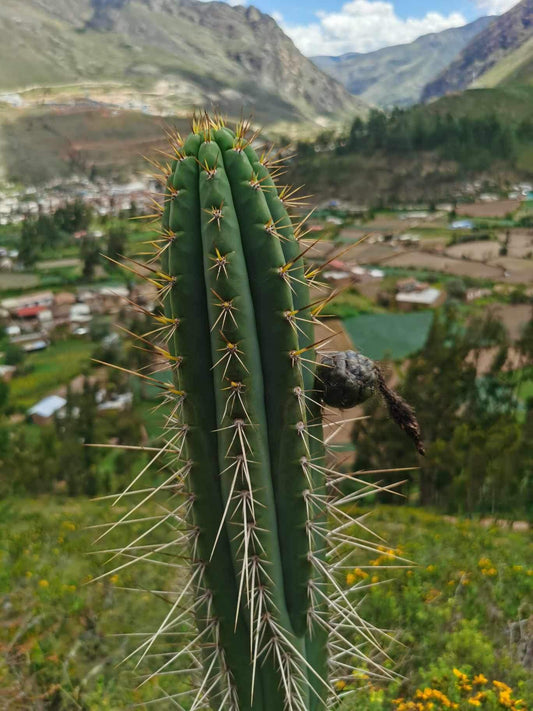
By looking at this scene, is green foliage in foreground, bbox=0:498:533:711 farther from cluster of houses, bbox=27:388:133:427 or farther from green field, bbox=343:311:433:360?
green field, bbox=343:311:433:360

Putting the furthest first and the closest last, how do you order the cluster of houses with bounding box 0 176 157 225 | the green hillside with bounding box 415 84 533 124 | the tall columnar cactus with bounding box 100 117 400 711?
the green hillside with bounding box 415 84 533 124
the cluster of houses with bounding box 0 176 157 225
the tall columnar cactus with bounding box 100 117 400 711

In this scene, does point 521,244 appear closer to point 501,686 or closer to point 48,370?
point 48,370

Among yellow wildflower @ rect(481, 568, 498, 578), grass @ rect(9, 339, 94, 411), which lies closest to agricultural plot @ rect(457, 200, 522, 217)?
grass @ rect(9, 339, 94, 411)

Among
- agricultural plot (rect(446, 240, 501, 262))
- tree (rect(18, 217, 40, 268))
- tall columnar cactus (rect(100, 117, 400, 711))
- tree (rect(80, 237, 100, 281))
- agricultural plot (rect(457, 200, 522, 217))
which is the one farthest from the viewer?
agricultural plot (rect(457, 200, 522, 217))

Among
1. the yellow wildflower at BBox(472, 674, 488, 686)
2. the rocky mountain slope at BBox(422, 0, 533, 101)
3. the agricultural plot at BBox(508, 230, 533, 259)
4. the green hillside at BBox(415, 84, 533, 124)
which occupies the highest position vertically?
the rocky mountain slope at BBox(422, 0, 533, 101)

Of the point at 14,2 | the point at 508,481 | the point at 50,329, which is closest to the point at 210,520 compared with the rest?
the point at 508,481

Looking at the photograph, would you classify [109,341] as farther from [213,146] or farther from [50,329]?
[213,146]

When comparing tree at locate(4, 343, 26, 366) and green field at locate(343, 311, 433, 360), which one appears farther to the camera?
tree at locate(4, 343, 26, 366)
